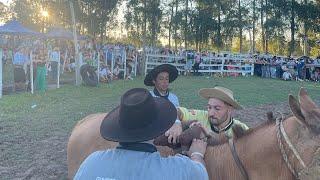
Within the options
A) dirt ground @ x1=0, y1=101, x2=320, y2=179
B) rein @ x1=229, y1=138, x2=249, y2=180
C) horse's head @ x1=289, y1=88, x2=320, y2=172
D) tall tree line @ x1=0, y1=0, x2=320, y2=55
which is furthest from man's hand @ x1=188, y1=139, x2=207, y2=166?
tall tree line @ x1=0, y1=0, x2=320, y2=55

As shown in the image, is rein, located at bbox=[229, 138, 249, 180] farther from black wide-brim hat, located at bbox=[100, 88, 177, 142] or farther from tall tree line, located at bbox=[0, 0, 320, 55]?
tall tree line, located at bbox=[0, 0, 320, 55]

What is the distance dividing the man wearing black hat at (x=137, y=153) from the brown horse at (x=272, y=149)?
21.9 inches

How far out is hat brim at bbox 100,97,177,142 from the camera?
208cm

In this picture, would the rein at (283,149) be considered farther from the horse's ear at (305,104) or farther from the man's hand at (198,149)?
the man's hand at (198,149)

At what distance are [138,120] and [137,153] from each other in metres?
0.15

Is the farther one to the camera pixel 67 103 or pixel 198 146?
pixel 67 103

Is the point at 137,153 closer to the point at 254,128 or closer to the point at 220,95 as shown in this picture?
the point at 254,128

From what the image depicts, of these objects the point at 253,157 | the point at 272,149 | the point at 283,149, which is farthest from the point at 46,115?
the point at 283,149

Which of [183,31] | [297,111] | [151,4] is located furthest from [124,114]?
[183,31]

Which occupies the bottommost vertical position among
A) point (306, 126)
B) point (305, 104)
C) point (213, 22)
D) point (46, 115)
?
point (46, 115)

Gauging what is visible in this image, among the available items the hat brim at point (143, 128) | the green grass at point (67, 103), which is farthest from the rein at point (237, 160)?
the green grass at point (67, 103)

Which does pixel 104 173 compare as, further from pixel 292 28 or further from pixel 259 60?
pixel 292 28

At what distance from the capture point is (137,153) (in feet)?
6.93

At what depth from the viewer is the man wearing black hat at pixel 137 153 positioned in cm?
207
